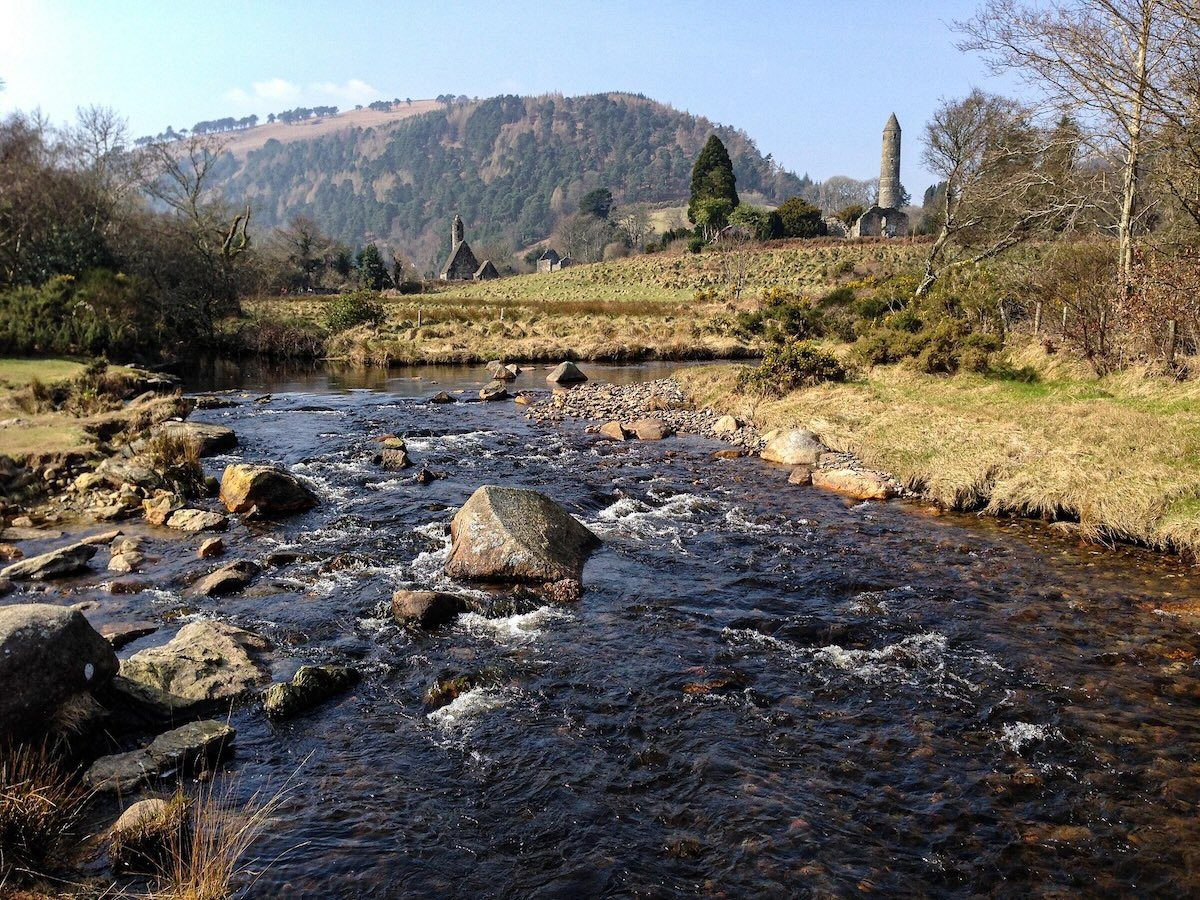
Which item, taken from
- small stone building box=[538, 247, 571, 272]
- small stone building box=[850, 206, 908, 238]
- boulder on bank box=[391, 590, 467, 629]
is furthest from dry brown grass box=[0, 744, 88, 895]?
small stone building box=[538, 247, 571, 272]

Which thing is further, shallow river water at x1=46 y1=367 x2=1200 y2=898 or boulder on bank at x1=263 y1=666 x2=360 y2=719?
boulder on bank at x1=263 y1=666 x2=360 y2=719

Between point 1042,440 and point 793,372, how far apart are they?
9.09 metres

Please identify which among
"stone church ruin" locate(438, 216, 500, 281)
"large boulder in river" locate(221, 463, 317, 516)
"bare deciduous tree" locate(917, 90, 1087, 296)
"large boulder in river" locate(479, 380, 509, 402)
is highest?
"stone church ruin" locate(438, 216, 500, 281)

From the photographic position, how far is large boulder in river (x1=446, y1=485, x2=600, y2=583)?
1012 cm

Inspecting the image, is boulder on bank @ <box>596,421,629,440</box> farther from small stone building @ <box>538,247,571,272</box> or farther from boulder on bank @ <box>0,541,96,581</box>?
small stone building @ <box>538,247,571,272</box>

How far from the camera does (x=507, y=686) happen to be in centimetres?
750

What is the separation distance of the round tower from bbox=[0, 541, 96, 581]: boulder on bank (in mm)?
118029

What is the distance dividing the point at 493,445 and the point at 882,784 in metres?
13.9

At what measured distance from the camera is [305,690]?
7215 millimetres

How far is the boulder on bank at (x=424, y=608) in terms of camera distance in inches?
349

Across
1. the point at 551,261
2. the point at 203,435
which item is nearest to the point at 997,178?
the point at 203,435

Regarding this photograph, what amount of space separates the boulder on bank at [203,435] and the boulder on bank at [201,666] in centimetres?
977

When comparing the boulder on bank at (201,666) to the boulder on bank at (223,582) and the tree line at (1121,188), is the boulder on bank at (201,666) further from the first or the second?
the tree line at (1121,188)

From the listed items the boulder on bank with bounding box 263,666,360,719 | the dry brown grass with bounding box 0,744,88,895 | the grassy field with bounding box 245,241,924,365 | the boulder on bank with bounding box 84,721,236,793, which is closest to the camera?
the dry brown grass with bounding box 0,744,88,895
